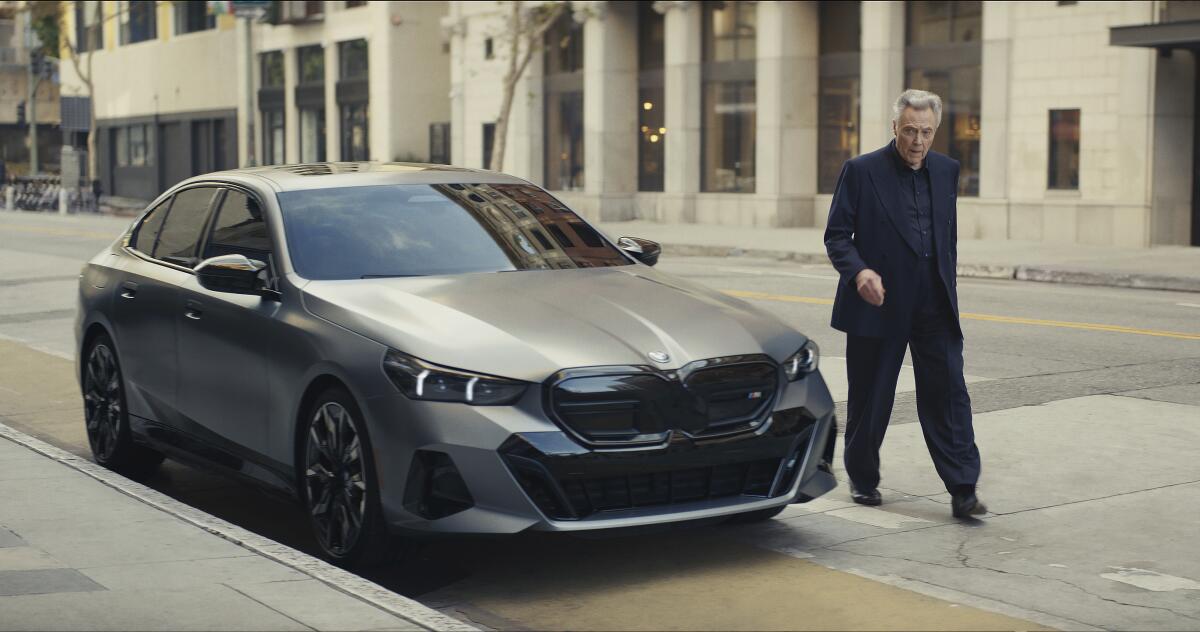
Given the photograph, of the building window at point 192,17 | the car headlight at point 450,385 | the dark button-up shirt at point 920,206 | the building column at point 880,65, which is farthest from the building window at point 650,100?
the car headlight at point 450,385

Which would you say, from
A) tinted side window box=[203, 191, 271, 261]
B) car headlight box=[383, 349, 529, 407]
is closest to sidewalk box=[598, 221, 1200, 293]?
tinted side window box=[203, 191, 271, 261]

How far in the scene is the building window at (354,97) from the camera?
54500 mm

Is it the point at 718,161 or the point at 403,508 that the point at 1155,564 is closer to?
the point at 403,508

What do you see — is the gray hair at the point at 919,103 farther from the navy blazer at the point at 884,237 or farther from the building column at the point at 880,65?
the building column at the point at 880,65

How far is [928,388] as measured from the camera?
7.14 m

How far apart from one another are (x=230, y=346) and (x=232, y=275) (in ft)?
1.20

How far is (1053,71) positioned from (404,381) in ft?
79.2

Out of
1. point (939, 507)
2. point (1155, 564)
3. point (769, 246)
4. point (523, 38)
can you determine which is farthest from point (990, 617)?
point (523, 38)

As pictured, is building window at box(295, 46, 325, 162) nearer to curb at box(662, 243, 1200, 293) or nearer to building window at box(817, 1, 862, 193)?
building window at box(817, 1, 862, 193)

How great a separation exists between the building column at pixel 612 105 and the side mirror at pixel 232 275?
3300 cm

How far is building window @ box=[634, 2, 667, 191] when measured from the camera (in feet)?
129

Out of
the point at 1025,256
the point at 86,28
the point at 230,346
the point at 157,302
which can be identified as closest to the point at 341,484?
the point at 230,346

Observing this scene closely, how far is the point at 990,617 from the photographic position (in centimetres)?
552

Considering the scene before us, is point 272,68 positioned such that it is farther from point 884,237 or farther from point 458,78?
point 884,237
